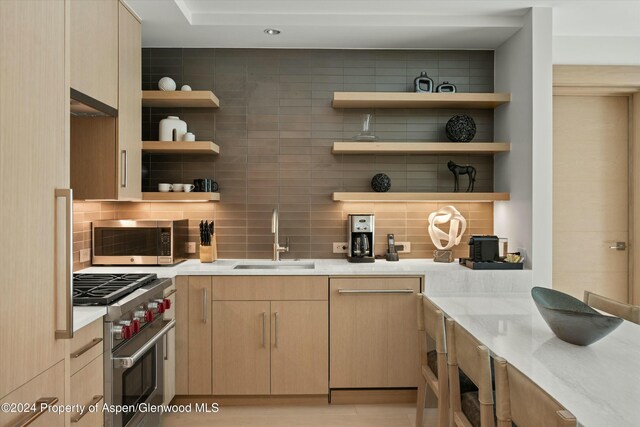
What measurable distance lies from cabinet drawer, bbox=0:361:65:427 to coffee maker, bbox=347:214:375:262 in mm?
2297

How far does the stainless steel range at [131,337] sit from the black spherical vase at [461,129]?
227 centimetres

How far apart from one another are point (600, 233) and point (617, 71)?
4.11 ft

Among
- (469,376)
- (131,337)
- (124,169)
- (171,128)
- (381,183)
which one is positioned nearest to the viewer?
(469,376)

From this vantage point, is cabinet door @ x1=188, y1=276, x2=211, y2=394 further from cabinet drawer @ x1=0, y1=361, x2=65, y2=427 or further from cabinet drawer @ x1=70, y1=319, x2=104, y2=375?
cabinet drawer @ x1=0, y1=361, x2=65, y2=427

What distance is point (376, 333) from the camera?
331 centimetres

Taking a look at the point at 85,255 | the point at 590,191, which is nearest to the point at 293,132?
the point at 85,255

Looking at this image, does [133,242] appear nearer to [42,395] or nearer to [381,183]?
[381,183]

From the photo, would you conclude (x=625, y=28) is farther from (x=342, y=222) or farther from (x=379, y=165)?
(x=342, y=222)

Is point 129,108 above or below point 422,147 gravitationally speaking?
above

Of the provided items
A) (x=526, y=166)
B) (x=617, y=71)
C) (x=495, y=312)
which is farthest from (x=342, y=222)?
(x=617, y=71)

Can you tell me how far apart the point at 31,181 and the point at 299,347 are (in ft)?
7.12

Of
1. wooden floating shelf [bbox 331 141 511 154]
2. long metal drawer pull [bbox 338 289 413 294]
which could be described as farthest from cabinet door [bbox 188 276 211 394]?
wooden floating shelf [bbox 331 141 511 154]

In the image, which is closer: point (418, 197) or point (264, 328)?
point (264, 328)

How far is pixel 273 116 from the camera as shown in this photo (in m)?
3.89
